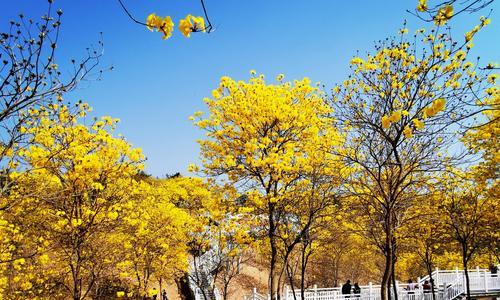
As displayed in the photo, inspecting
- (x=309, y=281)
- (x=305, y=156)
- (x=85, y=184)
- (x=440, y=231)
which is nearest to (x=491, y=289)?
(x=440, y=231)

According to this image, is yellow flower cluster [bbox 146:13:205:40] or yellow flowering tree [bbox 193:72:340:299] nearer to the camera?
yellow flower cluster [bbox 146:13:205:40]

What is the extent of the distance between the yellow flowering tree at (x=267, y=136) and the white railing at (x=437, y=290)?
355 inches

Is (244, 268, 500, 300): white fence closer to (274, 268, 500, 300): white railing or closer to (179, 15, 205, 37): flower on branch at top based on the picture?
(274, 268, 500, 300): white railing

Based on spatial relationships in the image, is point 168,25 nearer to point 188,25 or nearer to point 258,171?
point 188,25

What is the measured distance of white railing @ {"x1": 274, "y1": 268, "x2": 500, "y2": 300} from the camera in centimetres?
2041

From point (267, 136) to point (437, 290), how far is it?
17.1 m

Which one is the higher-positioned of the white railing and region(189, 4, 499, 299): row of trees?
region(189, 4, 499, 299): row of trees

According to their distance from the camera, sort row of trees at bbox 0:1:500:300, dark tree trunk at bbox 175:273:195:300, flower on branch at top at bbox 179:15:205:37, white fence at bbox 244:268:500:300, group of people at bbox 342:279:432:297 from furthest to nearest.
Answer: dark tree trunk at bbox 175:273:195:300
group of people at bbox 342:279:432:297
white fence at bbox 244:268:500:300
row of trees at bbox 0:1:500:300
flower on branch at top at bbox 179:15:205:37

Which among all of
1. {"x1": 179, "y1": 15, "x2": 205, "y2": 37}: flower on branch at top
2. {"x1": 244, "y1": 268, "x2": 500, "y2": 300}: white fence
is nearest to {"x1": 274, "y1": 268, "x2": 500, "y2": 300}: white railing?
{"x1": 244, "y1": 268, "x2": 500, "y2": 300}: white fence

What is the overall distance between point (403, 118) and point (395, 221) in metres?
3.90

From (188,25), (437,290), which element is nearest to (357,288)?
(437,290)

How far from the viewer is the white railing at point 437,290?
2041 centimetres

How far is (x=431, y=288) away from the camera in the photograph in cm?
2336

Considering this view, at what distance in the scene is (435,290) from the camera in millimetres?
23438
